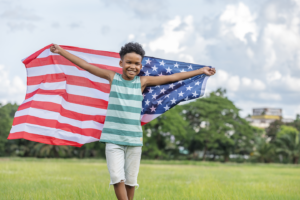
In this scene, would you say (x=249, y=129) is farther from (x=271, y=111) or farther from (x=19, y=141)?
(x=271, y=111)

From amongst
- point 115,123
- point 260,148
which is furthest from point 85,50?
point 260,148

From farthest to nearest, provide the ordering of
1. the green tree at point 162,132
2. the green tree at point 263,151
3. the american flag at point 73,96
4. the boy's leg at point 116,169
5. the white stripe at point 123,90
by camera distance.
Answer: the green tree at point 263,151 → the green tree at point 162,132 → the american flag at point 73,96 → the white stripe at point 123,90 → the boy's leg at point 116,169

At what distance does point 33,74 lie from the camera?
276 inches

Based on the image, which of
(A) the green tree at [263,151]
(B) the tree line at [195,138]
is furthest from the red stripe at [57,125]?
(A) the green tree at [263,151]

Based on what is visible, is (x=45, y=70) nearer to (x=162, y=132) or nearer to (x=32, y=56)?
(x=32, y=56)

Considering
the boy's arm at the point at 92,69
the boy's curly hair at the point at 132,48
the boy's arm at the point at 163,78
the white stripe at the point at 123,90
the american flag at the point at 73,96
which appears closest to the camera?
the white stripe at the point at 123,90

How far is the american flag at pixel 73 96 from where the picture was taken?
21.2 feet

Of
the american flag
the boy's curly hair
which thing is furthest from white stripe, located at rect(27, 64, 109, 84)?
the boy's curly hair

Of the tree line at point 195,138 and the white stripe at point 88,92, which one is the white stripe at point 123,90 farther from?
the tree line at point 195,138

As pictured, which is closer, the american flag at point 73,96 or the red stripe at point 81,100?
the american flag at point 73,96

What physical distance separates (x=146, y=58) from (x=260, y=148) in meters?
50.8

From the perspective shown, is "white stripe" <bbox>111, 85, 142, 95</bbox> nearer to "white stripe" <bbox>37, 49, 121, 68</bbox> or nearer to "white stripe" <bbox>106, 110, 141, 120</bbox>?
"white stripe" <bbox>106, 110, 141, 120</bbox>

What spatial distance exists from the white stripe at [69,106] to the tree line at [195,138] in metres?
39.8

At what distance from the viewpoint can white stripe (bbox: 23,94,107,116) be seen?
6602mm
